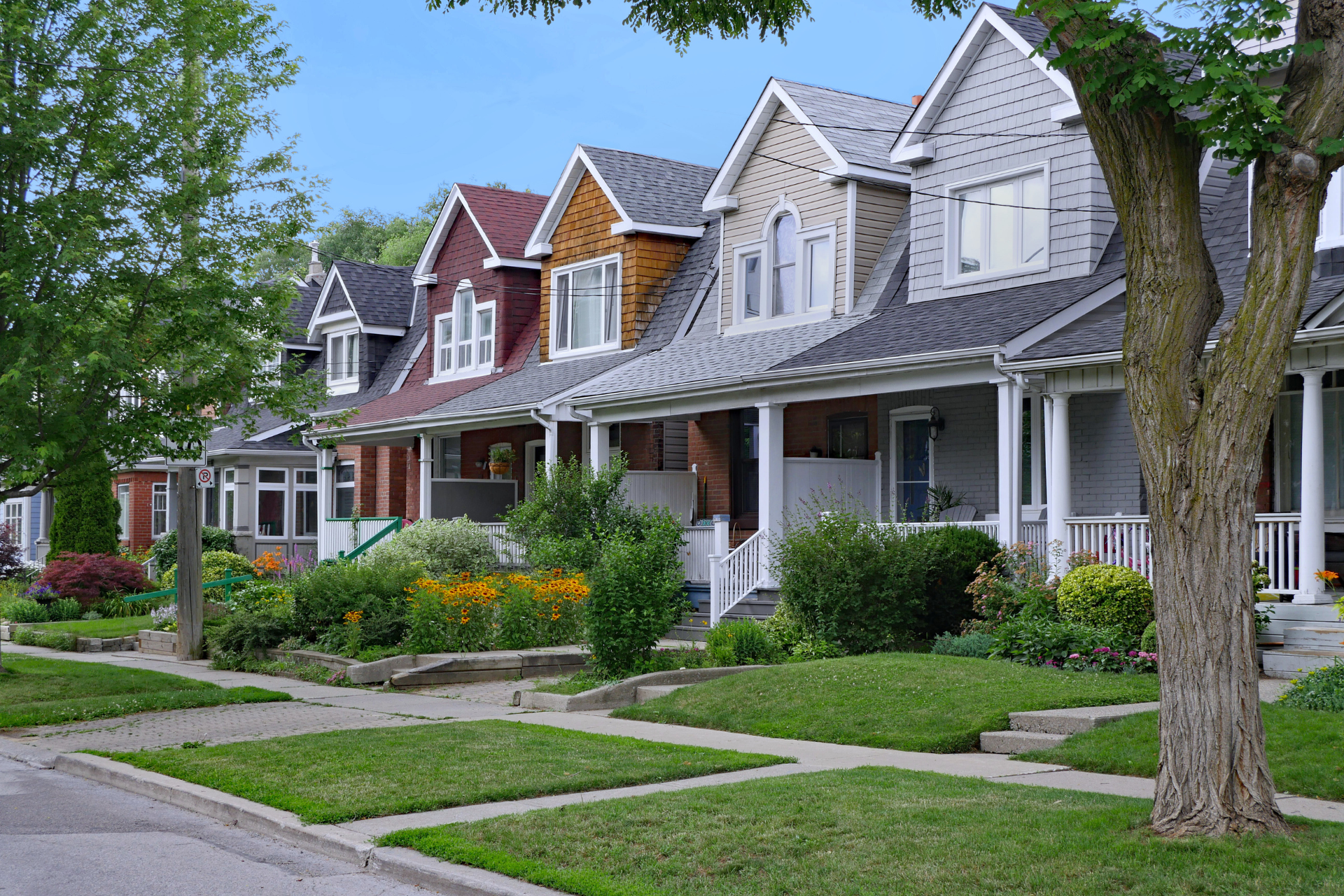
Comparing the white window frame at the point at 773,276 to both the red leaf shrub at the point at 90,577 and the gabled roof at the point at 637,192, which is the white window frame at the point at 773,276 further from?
the red leaf shrub at the point at 90,577

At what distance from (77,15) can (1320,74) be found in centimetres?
1298

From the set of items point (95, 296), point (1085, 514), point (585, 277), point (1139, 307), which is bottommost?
point (1085, 514)

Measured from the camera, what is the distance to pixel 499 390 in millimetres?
24609

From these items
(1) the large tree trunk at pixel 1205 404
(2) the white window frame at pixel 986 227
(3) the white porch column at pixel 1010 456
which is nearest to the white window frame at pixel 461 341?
(2) the white window frame at pixel 986 227

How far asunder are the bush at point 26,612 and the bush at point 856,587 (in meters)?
16.9

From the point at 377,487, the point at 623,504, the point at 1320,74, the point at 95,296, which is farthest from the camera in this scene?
the point at 377,487

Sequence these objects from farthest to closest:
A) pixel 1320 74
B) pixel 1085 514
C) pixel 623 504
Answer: pixel 623 504, pixel 1085 514, pixel 1320 74

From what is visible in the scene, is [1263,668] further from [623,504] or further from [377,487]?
[377,487]

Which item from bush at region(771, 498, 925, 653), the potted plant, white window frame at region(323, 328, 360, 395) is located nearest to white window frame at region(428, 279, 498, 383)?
the potted plant

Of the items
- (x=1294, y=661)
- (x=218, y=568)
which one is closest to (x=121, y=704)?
(x=1294, y=661)

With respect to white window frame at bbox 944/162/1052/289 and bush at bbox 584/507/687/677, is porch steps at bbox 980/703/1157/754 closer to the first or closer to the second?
bush at bbox 584/507/687/677

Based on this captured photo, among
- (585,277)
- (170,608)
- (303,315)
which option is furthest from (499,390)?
(303,315)

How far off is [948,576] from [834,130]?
28.8ft

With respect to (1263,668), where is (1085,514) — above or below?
above
